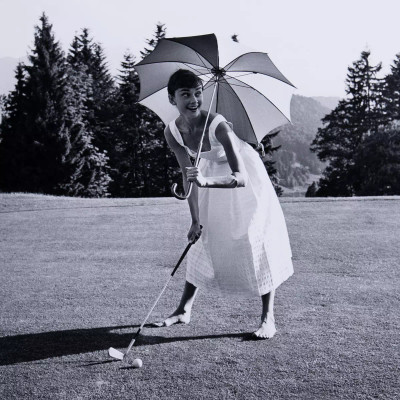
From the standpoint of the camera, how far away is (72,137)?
38562 millimetres

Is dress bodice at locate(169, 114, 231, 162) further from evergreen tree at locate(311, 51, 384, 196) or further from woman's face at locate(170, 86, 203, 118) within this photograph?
evergreen tree at locate(311, 51, 384, 196)

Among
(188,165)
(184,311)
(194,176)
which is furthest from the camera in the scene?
(184,311)

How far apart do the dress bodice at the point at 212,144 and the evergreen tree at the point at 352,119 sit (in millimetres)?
41269

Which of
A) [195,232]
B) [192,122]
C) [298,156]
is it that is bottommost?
[298,156]

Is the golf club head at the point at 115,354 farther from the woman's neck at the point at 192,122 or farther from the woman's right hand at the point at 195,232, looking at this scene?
the woman's neck at the point at 192,122

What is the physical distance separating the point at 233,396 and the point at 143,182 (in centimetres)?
4497

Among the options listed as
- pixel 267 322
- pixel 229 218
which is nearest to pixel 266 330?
pixel 267 322

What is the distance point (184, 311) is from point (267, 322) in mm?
752

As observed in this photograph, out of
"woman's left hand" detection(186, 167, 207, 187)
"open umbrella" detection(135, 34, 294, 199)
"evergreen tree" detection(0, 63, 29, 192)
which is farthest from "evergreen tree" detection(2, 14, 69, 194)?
"woman's left hand" detection(186, 167, 207, 187)

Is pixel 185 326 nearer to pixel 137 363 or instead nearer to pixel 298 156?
pixel 137 363

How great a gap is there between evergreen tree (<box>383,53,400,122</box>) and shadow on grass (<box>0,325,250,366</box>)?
46429 millimetres

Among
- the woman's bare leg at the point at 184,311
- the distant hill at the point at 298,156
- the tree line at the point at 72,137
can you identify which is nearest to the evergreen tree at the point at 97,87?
the tree line at the point at 72,137

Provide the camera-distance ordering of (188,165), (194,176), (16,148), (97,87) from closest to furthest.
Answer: (194,176)
(188,165)
(16,148)
(97,87)

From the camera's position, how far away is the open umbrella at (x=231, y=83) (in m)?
4.16
